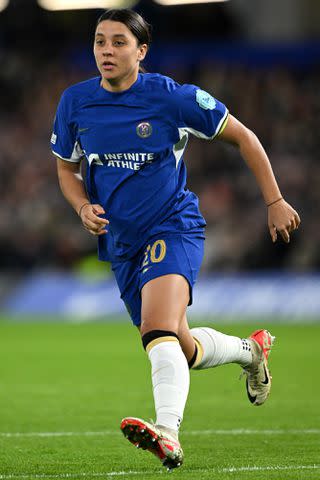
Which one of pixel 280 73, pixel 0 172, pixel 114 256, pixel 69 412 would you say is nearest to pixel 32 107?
pixel 0 172

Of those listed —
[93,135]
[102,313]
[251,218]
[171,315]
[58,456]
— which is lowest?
[102,313]

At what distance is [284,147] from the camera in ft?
75.1

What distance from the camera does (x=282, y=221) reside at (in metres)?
5.82

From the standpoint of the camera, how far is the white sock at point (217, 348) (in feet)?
21.4

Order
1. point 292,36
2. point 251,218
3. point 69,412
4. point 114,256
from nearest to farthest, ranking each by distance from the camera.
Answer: point 114,256 → point 69,412 → point 251,218 → point 292,36

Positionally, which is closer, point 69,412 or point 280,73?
point 69,412

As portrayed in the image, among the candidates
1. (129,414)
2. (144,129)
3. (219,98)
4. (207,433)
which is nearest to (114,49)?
(144,129)

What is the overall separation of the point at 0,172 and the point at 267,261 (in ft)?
23.4

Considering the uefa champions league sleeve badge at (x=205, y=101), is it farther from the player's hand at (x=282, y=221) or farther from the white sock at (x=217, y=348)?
the white sock at (x=217, y=348)

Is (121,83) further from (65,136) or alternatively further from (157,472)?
(157,472)

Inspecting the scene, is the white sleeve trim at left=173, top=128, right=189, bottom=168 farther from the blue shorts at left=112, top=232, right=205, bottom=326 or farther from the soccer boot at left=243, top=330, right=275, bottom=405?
the soccer boot at left=243, top=330, right=275, bottom=405

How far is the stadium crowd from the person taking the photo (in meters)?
20.6

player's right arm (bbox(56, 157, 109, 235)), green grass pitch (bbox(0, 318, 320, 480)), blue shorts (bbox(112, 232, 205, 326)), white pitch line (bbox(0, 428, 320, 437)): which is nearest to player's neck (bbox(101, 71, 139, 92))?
player's right arm (bbox(56, 157, 109, 235))

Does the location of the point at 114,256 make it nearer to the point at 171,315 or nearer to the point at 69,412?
the point at 171,315
